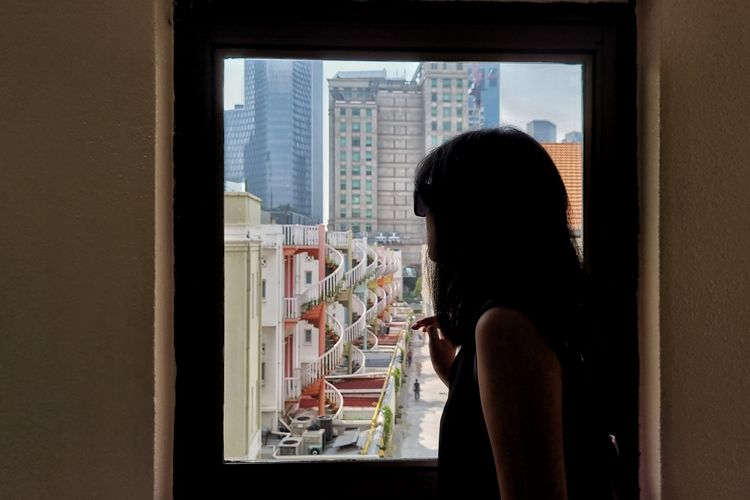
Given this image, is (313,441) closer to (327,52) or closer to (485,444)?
(485,444)

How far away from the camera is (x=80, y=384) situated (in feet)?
3.02

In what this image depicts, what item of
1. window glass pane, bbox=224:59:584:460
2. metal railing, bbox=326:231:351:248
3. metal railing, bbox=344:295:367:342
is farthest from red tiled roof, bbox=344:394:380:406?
metal railing, bbox=326:231:351:248

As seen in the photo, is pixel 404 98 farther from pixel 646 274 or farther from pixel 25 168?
pixel 25 168

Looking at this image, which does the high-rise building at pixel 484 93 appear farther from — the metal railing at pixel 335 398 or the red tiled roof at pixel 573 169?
the metal railing at pixel 335 398

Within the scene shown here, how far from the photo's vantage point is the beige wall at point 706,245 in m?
0.94

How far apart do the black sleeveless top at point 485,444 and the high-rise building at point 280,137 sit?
568 mm

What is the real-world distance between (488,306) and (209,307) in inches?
23.8

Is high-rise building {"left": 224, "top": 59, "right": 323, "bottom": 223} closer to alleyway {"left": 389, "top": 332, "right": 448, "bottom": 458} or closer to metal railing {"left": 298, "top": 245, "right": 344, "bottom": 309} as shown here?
metal railing {"left": 298, "top": 245, "right": 344, "bottom": 309}

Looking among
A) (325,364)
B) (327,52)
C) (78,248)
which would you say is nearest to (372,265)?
(325,364)

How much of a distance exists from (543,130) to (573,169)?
0.36 feet

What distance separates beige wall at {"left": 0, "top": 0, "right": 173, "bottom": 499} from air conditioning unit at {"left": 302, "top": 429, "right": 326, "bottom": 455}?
318 millimetres

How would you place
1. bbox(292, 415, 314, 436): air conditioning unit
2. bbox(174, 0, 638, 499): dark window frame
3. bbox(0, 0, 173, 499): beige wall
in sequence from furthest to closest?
bbox(292, 415, 314, 436): air conditioning unit
bbox(174, 0, 638, 499): dark window frame
bbox(0, 0, 173, 499): beige wall

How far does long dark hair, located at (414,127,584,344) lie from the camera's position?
69 centimetres

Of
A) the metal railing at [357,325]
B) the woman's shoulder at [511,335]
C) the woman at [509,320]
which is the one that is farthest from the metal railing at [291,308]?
the woman's shoulder at [511,335]
